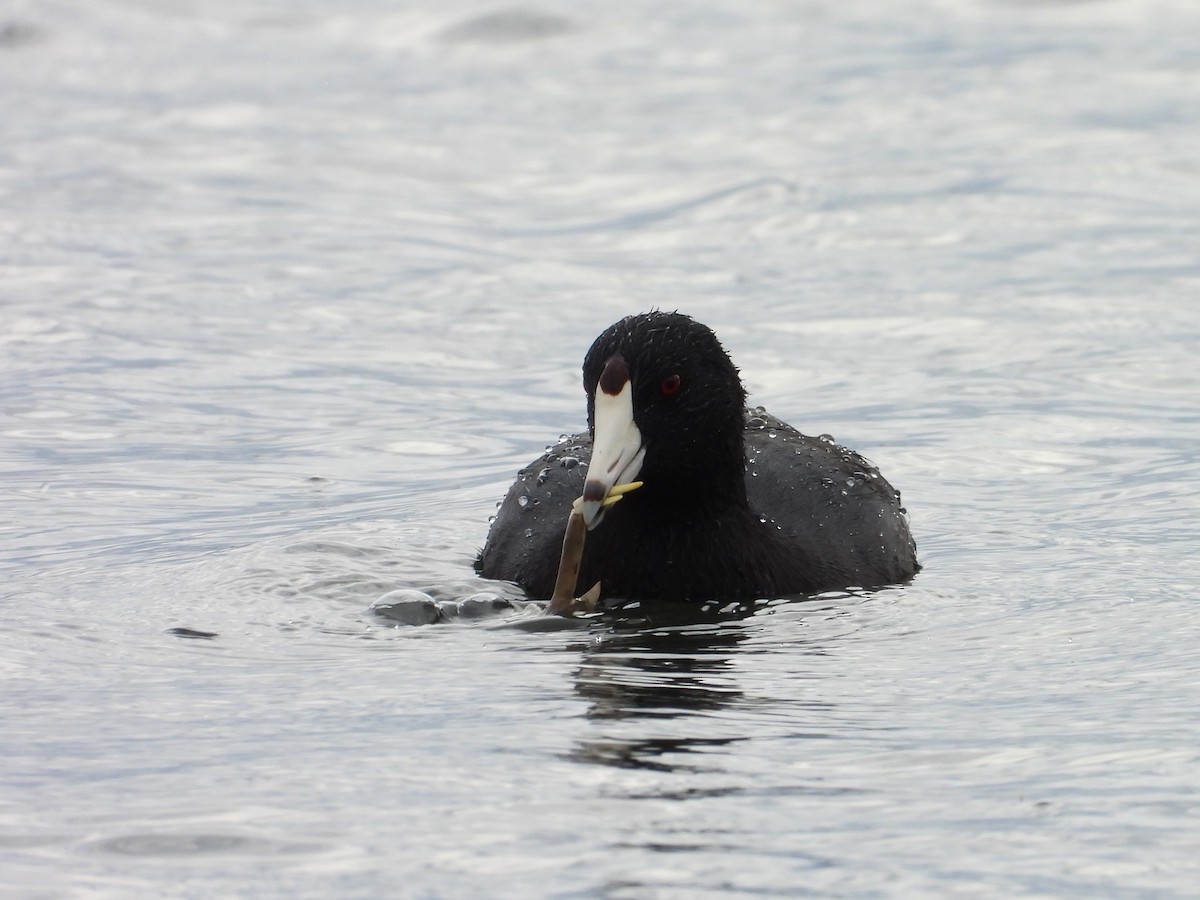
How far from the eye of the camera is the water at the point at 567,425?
201 inches

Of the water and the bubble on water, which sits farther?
the bubble on water

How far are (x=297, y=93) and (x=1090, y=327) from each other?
34.9 feet

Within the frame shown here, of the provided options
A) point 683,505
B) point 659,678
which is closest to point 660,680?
point 659,678

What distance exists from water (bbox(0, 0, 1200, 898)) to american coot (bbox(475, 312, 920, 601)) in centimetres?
30

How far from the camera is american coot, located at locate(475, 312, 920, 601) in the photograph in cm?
733

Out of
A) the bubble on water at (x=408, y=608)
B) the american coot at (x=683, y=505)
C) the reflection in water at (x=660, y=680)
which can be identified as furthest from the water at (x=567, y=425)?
the american coot at (x=683, y=505)

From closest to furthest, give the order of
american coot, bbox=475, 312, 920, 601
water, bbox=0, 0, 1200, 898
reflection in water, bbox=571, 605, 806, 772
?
1. water, bbox=0, 0, 1200, 898
2. reflection in water, bbox=571, 605, 806, 772
3. american coot, bbox=475, 312, 920, 601

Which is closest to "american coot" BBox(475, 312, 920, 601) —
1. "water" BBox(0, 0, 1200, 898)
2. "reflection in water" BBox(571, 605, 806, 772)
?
"reflection in water" BBox(571, 605, 806, 772)

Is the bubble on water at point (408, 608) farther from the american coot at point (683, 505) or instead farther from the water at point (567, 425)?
the american coot at point (683, 505)

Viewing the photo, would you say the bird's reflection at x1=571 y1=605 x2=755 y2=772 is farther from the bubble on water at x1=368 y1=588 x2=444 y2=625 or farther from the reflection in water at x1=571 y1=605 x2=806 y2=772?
the bubble on water at x1=368 y1=588 x2=444 y2=625

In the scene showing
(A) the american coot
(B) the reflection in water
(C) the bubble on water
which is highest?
(A) the american coot

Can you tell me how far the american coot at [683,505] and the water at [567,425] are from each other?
0.30 m

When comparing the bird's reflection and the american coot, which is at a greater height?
the american coot

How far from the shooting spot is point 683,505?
→ 7605 mm
